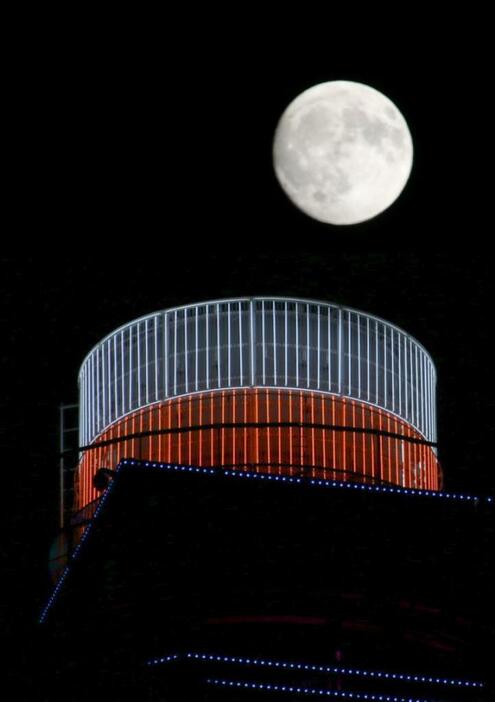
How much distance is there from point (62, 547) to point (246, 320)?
416 cm

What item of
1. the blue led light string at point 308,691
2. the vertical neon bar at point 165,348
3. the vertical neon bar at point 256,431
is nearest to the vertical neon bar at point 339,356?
the vertical neon bar at point 256,431

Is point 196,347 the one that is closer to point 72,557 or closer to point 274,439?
point 274,439

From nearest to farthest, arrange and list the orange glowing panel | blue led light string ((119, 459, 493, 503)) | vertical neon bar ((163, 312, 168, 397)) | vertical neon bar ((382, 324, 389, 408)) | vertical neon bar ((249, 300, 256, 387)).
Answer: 1. blue led light string ((119, 459, 493, 503))
2. the orange glowing panel
3. vertical neon bar ((249, 300, 256, 387))
4. vertical neon bar ((163, 312, 168, 397))
5. vertical neon bar ((382, 324, 389, 408))

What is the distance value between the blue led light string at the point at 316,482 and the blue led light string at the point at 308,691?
426 cm

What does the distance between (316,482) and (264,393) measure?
11.5 ft

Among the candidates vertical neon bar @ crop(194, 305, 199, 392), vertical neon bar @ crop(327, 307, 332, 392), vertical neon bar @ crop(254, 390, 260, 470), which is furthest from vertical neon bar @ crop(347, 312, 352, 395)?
vertical neon bar @ crop(194, 305, 199, 392)

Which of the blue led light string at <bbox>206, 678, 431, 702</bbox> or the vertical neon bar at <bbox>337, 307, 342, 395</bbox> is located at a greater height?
the vertical neon bar at <bbox>337, 307, 342, 395</bbox>

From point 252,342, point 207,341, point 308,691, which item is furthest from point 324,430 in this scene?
point 308,691

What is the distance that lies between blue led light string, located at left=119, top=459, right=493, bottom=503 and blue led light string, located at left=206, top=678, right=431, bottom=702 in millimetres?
4257

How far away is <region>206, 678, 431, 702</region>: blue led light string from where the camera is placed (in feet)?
98.7

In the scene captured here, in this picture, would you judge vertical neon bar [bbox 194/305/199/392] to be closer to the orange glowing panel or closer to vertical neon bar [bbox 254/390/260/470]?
the orange glowing panel

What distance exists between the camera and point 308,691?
30.0 m

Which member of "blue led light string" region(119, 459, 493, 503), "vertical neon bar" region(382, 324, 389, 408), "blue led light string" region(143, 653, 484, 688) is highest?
"vertical neon bar" region(382, 324, 389, 408)

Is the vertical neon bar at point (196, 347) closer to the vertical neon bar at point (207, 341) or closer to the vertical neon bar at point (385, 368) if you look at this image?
the vertical neon bar at point (207, 341)
